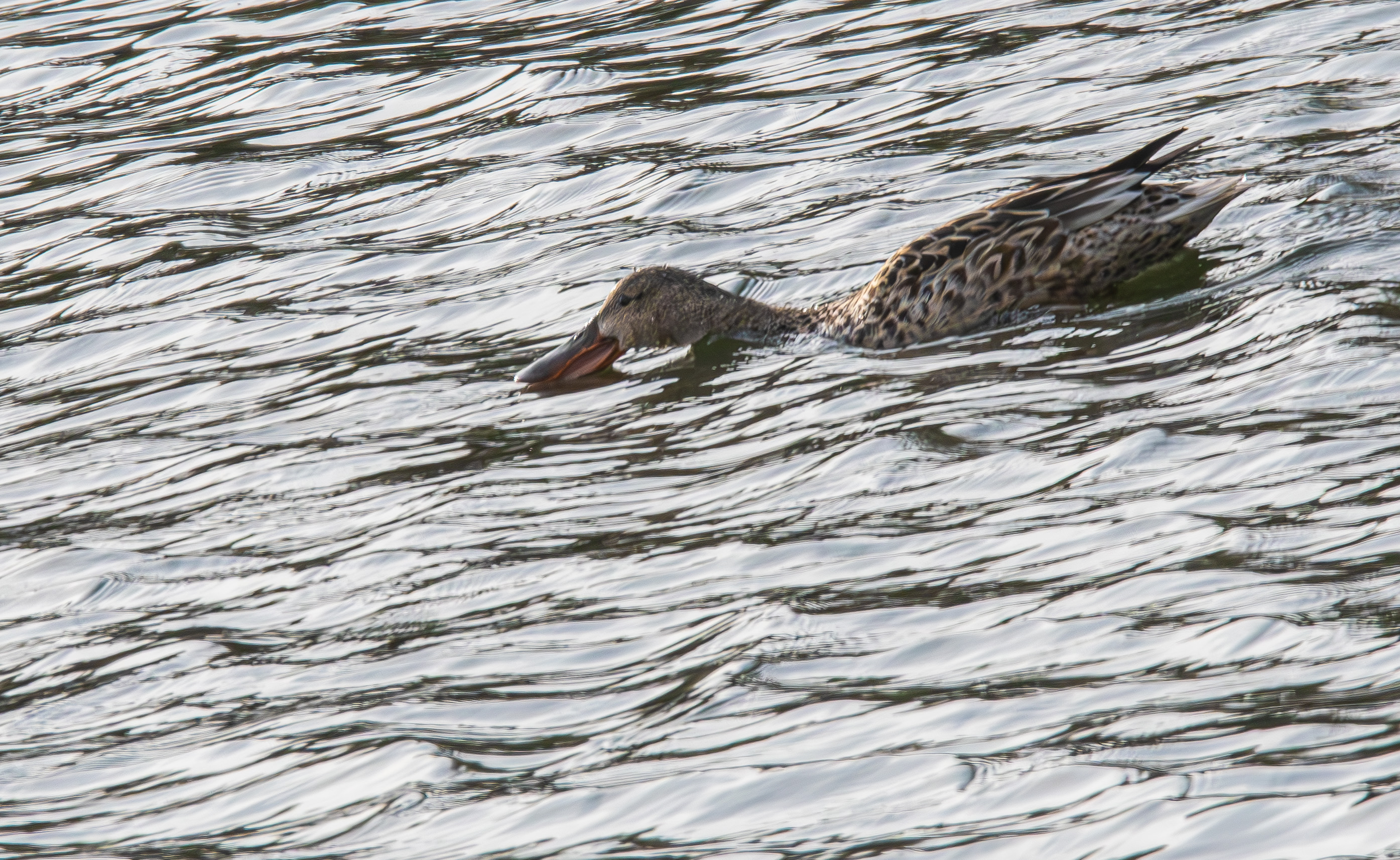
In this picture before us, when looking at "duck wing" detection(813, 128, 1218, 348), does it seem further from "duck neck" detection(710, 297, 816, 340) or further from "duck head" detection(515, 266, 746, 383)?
"duck head" detection(515, 266, 746, 383)

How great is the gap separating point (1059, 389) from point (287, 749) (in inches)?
133

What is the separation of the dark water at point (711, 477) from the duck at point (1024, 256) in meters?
0.22

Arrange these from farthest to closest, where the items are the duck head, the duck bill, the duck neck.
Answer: the duck neck → the duck head → the duck bill

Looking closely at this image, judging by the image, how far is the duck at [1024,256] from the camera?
8.50 meters

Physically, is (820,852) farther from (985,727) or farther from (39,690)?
(39,690)

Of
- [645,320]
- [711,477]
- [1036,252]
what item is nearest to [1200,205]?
[1036,252]

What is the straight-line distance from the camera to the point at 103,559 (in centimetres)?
700

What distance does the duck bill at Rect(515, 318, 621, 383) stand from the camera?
8797mm

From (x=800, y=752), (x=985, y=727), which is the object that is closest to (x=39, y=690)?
(x=800, y=752)

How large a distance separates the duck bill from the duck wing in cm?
119

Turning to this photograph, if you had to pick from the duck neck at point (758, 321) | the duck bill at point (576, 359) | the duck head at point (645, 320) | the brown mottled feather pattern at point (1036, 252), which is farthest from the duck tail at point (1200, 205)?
the duck bill at point (576, 359)

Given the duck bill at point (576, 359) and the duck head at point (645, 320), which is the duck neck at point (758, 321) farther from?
the duck bill at point (576, 359)

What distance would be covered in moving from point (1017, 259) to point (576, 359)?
205 cm

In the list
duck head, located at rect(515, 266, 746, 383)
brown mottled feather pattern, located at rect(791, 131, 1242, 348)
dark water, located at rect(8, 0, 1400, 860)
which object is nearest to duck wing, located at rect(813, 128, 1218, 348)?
brown mottled feather pattern, located at rect(791, 131, 1242, 348)
